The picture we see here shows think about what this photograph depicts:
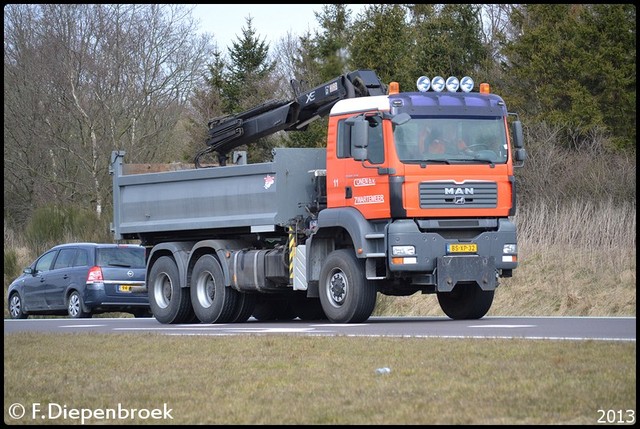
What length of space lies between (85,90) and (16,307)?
1893 centimetres

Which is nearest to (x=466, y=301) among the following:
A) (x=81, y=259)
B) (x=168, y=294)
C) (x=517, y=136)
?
(x=517, y=136)

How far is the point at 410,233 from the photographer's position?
1848cm

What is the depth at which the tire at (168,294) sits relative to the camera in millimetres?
22281

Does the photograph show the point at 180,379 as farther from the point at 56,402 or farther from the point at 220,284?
the point at 220,284

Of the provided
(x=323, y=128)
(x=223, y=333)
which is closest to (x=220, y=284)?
(x=223, y=333)

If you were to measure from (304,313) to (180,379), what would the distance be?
11.8 meters

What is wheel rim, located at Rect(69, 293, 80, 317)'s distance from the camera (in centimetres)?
2639

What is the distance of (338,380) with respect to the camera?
35.3 ft

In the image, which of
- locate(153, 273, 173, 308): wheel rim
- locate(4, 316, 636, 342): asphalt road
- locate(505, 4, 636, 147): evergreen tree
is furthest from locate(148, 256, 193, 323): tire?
locate(505, 4, 636, 147): evergreen tree

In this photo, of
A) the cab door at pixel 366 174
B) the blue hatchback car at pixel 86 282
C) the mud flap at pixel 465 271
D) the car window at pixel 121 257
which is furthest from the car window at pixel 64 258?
the mud flap at pixel 465 271

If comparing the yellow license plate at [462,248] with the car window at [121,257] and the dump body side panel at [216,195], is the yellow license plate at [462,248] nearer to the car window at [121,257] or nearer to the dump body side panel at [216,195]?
the dump body side panel at [216,195]

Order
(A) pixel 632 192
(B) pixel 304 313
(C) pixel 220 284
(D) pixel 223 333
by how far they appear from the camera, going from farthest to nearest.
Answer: (A) pixel 632 192
(B) pixel 304 313
(C) pixel 220 284
(D) pixel 223 333

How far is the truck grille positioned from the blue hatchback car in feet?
28.1

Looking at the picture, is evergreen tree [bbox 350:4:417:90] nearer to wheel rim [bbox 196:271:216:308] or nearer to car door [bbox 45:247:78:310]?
car door [bbox 45:247:78:310]
